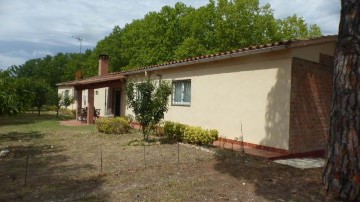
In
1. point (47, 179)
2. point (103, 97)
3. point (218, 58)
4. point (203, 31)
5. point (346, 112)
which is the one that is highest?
point (203, 31)

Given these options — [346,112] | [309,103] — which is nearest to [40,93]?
[309,103]

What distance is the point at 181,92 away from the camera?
14.3 meters

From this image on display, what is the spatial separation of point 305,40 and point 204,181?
5.54 metres

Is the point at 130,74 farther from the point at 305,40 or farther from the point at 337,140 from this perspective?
the point at 337,140

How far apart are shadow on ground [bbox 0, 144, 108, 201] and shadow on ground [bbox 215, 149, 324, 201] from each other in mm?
3017

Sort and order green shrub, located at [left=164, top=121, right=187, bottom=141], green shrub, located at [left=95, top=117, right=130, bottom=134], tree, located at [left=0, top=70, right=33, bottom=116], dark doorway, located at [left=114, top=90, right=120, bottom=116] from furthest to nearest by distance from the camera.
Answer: dark doorway, located at [left=114, top=90, right=120, bottom=116] < green shrub, located at [left=95, top=117, right=130, bottom=134] < green shrub, located at [left=164, top=121, right=187, bottom=141] < tree, located at [left=0, top=70, right=33, bottom=116]

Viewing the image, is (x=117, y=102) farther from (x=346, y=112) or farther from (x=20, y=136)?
(x=346, y=112)

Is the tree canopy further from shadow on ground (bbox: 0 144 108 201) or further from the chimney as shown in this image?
shadow on ground (bbox: 0 144 108 201)

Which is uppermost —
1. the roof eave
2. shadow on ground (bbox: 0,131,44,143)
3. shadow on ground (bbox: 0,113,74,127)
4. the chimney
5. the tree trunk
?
→ the chimney

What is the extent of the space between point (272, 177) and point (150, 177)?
9.01ft

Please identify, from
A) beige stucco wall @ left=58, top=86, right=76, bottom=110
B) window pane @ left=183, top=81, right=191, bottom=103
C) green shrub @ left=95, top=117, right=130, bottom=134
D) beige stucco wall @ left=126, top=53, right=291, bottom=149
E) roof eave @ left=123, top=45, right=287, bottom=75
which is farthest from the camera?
beige stucco wall @ left=58, top=86, right=76, bottom=110

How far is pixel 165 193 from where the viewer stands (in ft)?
19.0

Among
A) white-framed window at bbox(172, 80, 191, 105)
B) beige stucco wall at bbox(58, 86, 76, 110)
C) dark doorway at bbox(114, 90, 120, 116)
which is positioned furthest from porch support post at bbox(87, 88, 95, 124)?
beige stucco wall at bbox(58, 86, 76, 110)

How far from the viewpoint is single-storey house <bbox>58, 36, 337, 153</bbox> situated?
9352 mm
